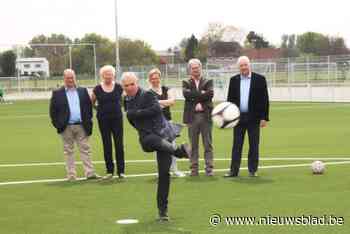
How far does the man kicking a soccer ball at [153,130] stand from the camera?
824cm

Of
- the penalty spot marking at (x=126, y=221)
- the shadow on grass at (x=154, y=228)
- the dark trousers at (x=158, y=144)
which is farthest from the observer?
the penalty spot marking at (x=126, y=221)

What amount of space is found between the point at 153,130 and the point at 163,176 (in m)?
0.59

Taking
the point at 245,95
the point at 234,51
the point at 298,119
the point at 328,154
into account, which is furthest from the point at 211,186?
the point at 234,51

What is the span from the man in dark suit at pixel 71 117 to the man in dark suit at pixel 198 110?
71.4 inches

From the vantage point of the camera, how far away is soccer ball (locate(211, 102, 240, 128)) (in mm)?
10977

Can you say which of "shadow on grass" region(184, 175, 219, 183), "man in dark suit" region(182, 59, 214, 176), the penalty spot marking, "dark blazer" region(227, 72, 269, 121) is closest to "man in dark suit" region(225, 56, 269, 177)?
"dark blazer" region(227, 72, 269, 121)

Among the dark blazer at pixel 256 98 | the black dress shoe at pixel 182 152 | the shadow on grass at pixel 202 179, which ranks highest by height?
the dark blazer at pixel 256 98

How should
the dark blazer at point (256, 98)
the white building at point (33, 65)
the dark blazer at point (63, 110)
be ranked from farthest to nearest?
the white building at point (33, 65) → the dark blazer at point (63, 110) → the dark blazer at point (256, 98)

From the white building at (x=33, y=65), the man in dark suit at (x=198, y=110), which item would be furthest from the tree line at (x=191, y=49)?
the man in dark suit at (x=198, y=110)

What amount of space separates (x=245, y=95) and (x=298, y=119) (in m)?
16.0

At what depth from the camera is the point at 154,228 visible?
26.3ft

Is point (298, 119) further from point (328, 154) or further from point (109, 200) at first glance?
point (109, 200)

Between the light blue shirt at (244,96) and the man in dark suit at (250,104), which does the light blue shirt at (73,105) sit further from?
the light blue shirt at (244,96)

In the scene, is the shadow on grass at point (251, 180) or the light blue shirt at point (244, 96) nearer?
the shadow on grass at point (251, 180)
